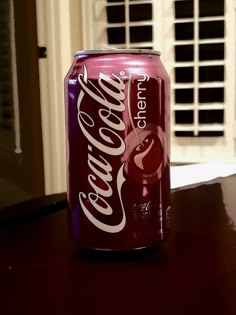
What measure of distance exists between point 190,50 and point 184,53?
0.10ft

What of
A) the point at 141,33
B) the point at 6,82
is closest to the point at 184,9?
the point at 141,33

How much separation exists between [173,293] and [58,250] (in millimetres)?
142

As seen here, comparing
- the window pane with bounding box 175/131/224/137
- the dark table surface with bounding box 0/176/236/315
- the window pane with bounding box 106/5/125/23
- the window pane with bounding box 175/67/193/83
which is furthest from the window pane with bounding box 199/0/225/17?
the dark table surface with bounding box 0/176/236/315

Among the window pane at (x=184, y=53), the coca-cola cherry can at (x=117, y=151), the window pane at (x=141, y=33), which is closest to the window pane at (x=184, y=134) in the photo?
the window pane at (x=184, y=53)

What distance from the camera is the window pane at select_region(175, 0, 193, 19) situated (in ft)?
7.48

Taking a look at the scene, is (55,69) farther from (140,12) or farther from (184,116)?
(184,116)

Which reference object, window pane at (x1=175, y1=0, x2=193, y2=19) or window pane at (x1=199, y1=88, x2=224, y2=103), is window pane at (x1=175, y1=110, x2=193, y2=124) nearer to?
window pane at (x1=199, y1=88, x2=224, y2=103)

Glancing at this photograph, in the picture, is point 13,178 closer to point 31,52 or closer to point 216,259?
point 31,52

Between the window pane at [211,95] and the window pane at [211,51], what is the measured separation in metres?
0.13

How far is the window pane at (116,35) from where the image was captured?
240 centimetres

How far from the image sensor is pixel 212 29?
226 cm

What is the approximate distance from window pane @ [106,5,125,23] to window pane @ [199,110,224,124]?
53 centimetres

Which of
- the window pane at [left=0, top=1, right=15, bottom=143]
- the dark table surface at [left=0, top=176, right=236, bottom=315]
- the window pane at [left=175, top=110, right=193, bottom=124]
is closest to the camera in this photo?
the dark table surface at [left=0, top=176, right=236, bottom=315]

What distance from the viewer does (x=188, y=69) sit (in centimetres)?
232
